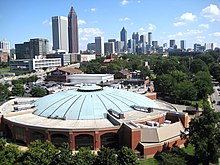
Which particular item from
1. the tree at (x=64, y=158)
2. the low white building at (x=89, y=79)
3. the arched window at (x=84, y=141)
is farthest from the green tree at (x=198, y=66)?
the tree at (x=64, y=158)

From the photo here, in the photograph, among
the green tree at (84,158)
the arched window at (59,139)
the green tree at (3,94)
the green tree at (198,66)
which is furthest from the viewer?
the green tree at (198,66)

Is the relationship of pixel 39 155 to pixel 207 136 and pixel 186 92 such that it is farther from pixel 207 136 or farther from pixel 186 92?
pixel 186 92

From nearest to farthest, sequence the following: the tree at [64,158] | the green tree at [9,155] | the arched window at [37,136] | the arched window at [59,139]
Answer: the green tree at [9,155], the tree at [64,158], the arched window at [59,139], the arched window at [37,136]

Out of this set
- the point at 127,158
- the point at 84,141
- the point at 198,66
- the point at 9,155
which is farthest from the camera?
the point at 198,66

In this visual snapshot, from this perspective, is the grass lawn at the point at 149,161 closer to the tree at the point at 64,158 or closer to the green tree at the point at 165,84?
the tree at the point at 64,158

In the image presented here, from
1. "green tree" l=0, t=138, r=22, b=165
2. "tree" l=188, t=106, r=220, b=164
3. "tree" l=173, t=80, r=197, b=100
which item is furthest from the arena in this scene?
"tree" l=173, t=80, r=197, b=100

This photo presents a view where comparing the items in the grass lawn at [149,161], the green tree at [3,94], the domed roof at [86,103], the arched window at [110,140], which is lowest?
the grass lawn at [149,161]

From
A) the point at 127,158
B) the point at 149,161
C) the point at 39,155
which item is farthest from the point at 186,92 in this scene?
the point at 39,155
